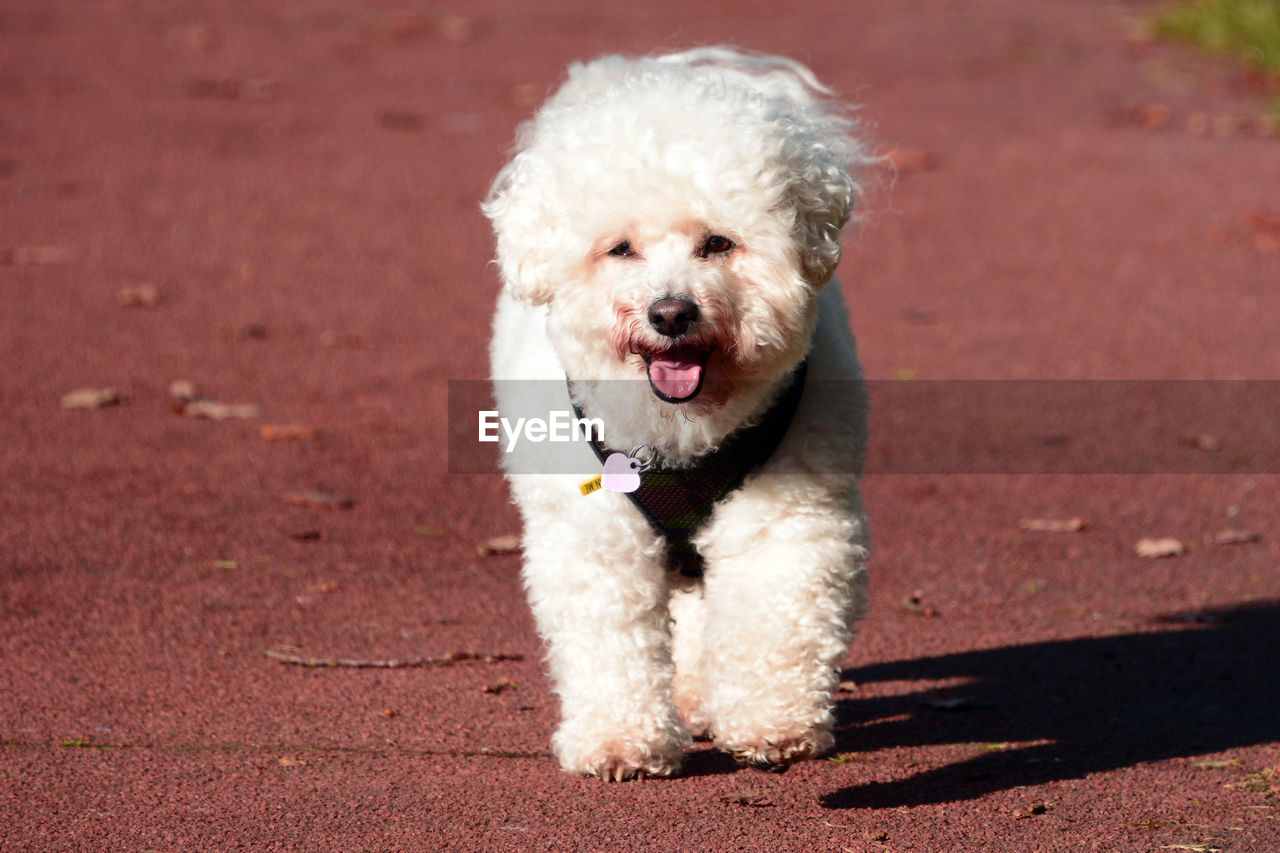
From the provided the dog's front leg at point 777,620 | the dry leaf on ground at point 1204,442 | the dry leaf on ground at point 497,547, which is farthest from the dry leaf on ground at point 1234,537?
the dog's front leg at point 777,620

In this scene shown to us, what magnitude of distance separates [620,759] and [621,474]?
2.19ft

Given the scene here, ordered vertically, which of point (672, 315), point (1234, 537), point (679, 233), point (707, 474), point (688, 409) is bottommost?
point (1234, 537)

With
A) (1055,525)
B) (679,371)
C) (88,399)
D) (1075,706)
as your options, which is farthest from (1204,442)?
(88,399)

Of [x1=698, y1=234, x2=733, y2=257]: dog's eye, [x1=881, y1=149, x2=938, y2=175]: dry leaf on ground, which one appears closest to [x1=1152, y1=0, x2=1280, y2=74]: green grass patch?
[x1=881, y1=149, x2=938, y2=175]: dry leaf on ground

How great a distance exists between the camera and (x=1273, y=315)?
28.1ft

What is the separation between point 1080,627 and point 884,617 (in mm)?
632

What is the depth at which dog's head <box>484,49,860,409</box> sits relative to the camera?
3.46 m

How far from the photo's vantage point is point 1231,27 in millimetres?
13969

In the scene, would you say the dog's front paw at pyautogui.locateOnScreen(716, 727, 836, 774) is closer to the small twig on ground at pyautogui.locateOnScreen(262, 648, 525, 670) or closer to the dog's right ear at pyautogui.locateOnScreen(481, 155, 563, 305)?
the dog's right ear at pyautogui.locateOnScreen(481, 155, 563, 305)

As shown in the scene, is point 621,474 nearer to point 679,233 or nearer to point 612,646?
point 612,646

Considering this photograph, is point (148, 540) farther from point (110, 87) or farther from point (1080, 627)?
point (110, 87)

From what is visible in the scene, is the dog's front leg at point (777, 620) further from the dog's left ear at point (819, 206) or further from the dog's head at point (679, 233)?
the dog's left ear at point (819, 206)

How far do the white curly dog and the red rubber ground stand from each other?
314 mm

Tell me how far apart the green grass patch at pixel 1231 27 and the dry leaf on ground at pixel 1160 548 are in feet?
27.8
